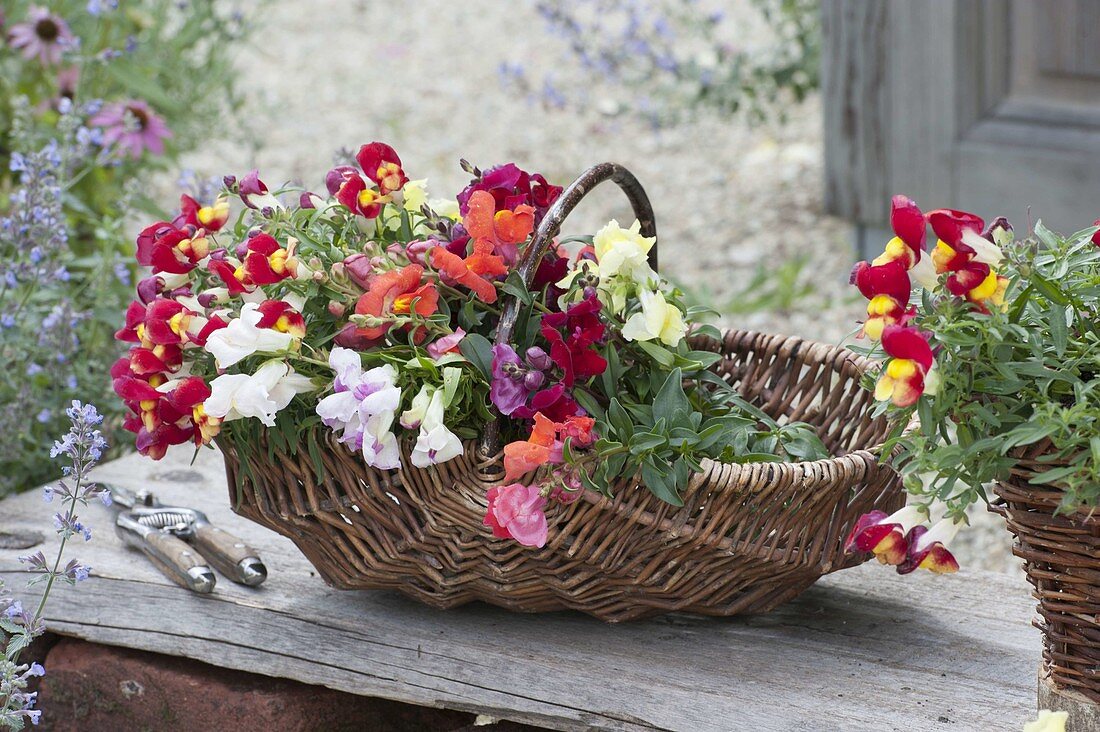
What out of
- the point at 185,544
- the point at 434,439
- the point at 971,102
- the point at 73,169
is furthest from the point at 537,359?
the point at 971,102

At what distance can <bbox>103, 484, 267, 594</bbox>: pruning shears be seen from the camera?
1.44m

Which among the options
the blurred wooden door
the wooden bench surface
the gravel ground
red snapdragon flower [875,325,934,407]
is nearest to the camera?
red snapdragon flower [875,325,934,407]

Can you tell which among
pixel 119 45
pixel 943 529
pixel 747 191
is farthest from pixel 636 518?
pixel 747 191

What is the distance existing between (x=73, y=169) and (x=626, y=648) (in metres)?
1.75

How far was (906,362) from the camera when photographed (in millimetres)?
944

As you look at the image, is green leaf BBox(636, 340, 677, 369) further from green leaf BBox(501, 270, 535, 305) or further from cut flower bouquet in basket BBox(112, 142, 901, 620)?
green leaf BBox(501, 270, 535, 305)

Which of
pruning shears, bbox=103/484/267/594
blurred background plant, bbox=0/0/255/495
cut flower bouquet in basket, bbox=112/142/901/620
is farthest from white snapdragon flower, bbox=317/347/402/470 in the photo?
blurred background plant, bbox=0/0/255/495

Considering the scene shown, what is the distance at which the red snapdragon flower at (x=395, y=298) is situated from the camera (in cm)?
118

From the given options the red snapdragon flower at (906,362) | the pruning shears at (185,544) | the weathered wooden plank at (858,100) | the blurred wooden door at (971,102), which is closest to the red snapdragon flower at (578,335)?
the red snapdragon flower at (906,362)

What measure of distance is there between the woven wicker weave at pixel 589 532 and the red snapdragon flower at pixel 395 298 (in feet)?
0.45

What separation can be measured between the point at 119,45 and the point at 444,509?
1.93m

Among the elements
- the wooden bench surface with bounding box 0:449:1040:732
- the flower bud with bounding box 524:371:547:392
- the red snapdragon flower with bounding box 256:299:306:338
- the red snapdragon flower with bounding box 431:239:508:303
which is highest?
the red snapdragon flower with bounding box 431:239:508:303

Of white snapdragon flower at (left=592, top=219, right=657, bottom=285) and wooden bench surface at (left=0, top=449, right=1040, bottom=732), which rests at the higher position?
white snapdragon flower at (left=592, top=219, right=657, bottom=285)

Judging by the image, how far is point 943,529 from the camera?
3.31ft
